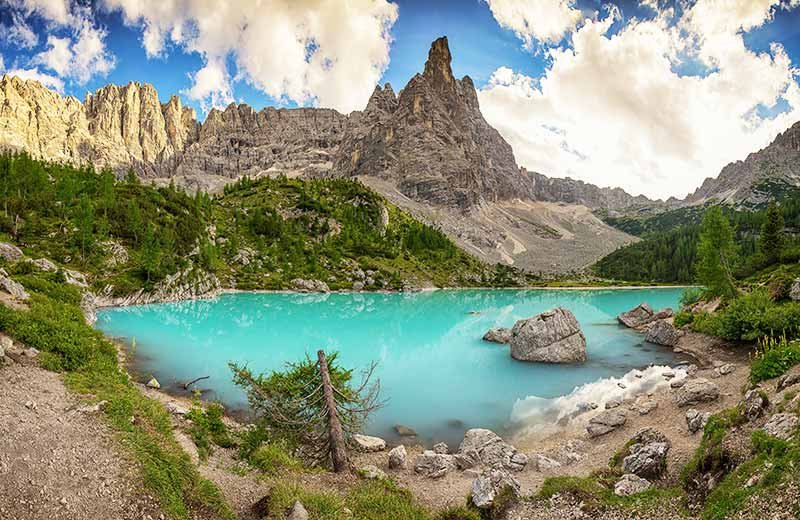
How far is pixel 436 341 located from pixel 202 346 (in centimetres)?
2566

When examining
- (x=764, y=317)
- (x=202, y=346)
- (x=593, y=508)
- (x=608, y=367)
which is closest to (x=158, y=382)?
(x=202, y=346)

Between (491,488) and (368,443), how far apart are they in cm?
787

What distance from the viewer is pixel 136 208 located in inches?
3177

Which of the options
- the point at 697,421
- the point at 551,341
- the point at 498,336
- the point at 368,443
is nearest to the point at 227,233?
the point at 498,336

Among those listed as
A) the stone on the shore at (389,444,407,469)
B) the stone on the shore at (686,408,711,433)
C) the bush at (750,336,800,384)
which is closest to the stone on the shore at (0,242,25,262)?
the stone on the shore at (389,444,407,469)

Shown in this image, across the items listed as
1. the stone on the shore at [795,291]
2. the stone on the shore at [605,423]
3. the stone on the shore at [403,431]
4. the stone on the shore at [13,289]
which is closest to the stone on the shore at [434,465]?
the stone on the shore at [403,431]

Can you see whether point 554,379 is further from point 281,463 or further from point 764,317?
point 281,463

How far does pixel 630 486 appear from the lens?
13.8m

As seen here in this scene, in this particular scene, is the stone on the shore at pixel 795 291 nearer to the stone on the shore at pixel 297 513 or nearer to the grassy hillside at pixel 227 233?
the stone on the shore at pixel 297 513

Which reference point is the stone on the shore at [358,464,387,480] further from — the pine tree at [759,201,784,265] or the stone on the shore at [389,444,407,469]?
the pine tree at [759,201,784,265]

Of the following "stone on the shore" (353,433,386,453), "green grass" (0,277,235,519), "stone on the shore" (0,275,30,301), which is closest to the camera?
"green grass" (0,277,235,519)

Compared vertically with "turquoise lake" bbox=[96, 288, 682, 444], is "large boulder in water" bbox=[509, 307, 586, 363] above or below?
above

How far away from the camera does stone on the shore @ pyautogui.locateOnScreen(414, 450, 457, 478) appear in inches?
685

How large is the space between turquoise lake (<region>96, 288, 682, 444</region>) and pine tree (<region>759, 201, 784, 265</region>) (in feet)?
74.6
